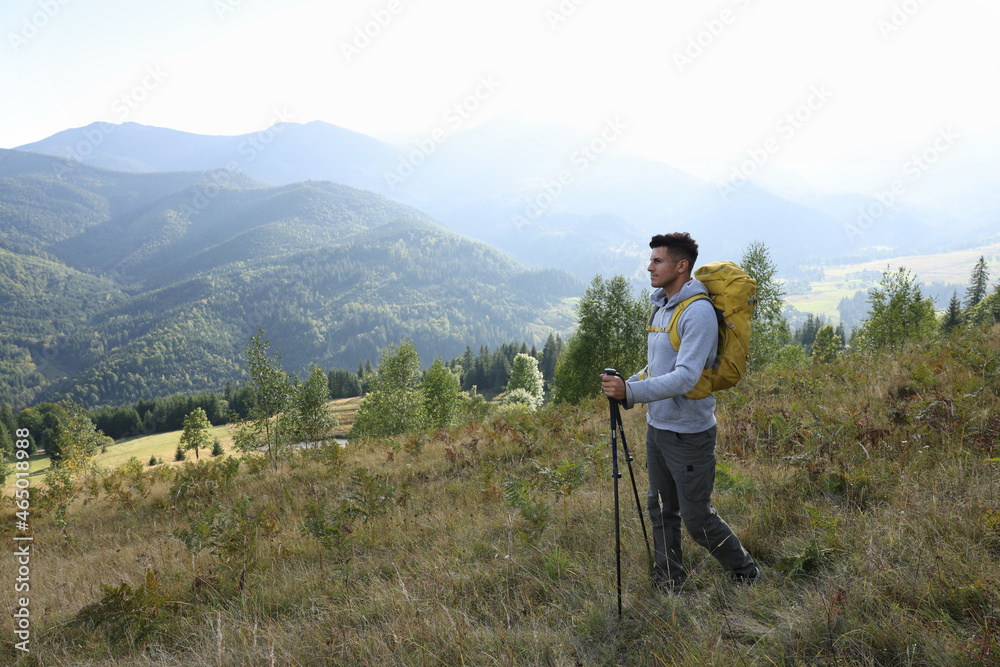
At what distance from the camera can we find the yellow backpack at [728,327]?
9.68ft

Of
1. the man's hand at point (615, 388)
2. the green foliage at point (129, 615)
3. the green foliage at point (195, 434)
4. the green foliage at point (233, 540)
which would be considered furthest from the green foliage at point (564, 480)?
the green foliage at point (195, 434)

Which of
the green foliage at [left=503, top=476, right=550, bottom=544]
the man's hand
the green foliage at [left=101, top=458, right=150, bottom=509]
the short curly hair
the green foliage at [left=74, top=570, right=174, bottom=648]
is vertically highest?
the short curly hair

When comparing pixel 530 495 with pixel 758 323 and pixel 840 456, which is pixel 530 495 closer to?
pixel 840 456

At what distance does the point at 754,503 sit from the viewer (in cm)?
412

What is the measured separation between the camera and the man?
2.91 m

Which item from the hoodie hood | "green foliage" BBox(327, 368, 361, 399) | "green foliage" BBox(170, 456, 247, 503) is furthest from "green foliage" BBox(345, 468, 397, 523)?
"green foliage" BBox(327, 368, 361, 399)

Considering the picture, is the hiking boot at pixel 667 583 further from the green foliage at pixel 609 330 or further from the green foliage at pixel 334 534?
the green foliage at pixel 609 330

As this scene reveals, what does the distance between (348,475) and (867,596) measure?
25.6ft

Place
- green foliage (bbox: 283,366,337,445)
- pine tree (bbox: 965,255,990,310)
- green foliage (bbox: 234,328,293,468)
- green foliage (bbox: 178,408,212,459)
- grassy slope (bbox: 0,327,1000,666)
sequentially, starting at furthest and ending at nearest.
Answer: green foliage (bbox: 178,408,212,459) < pine tree (bbox: 965,255,990,310) < green foliage (bbox: 283,366,337,445) < green foliage (bbox: 234,328,293,468) < grassy slope (bbox: 0,327,1000,666)

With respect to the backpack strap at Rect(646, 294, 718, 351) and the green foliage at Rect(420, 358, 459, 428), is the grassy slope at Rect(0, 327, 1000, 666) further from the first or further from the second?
the green foliage at Rect(420, 358, 459, 428)

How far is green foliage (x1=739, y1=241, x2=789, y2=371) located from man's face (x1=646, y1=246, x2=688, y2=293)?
30.6 metres

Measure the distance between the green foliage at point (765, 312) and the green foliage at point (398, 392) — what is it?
85.1ft

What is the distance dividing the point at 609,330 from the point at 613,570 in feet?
106

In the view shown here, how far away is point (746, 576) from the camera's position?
10.6ft
